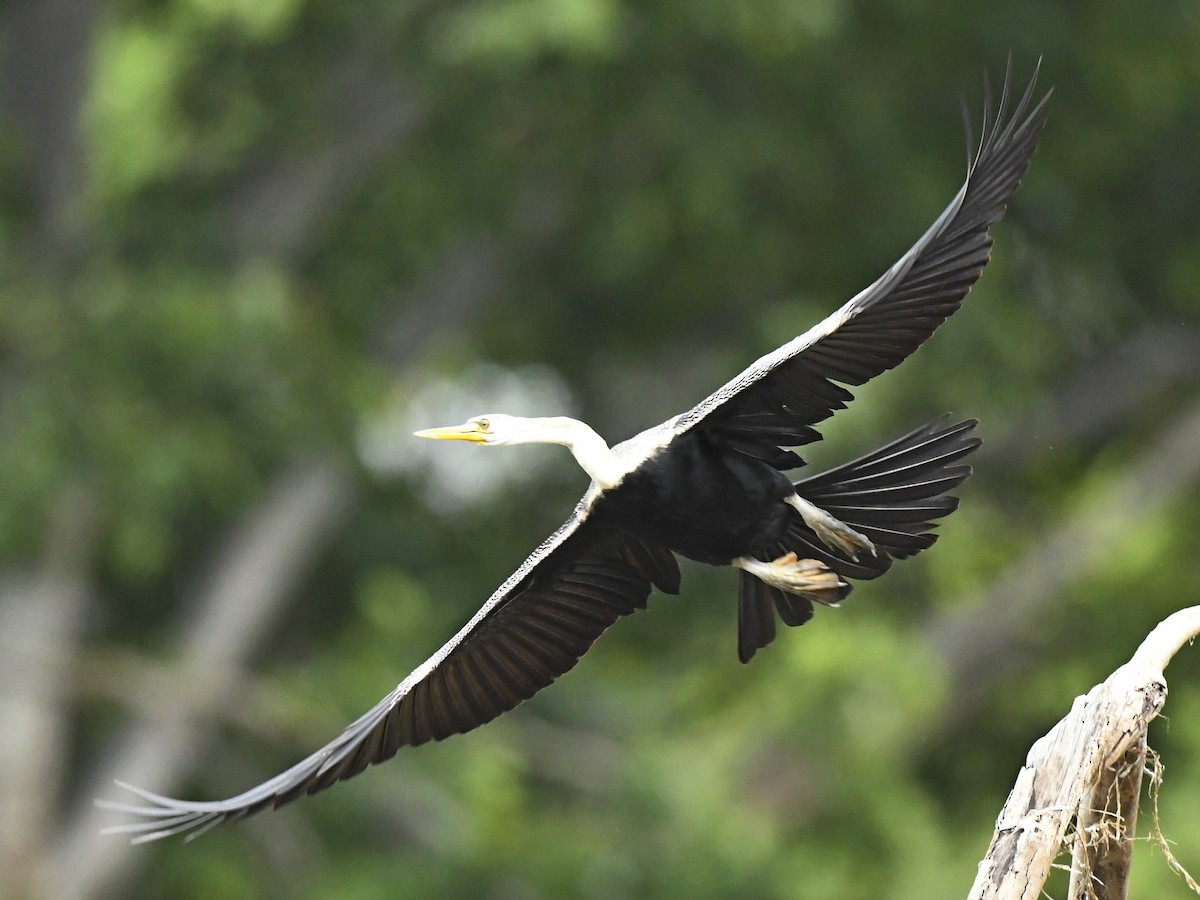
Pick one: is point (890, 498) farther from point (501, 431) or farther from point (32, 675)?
point (32, 675)

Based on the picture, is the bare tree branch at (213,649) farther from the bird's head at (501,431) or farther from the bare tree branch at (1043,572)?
the bird's head at (501,431)

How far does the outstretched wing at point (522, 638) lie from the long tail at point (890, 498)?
0.37 meters

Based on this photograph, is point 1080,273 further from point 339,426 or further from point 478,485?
point 478,485

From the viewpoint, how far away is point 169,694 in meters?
11.4

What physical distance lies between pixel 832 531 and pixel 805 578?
0.13 metres

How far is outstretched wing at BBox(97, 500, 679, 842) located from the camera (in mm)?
4203

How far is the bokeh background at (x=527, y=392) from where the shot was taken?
10336mm

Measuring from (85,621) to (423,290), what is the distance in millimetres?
3094

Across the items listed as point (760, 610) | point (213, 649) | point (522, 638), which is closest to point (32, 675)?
point (213, 649)

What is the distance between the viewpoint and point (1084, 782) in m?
2.99

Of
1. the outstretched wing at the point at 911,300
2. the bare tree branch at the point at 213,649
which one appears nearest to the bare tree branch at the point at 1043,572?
the bare tree branch at the point at 213,649

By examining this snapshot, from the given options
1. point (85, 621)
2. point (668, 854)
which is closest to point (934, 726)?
point (668, 854)

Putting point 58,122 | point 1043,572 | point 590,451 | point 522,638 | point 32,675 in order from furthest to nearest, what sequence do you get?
1. point 1043,572
2. point 32,675
3. point 58,122
4. point 522,638
5. point 590,451

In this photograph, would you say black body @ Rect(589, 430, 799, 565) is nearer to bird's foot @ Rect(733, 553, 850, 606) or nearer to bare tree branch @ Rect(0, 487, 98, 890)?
bird's foot @ Rect(733, 553, 850, 606)
